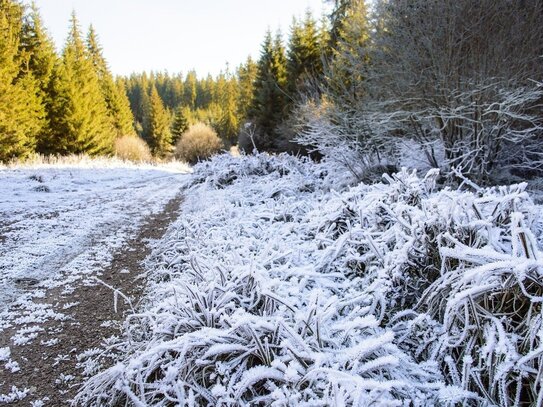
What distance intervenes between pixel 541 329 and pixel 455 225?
804mm

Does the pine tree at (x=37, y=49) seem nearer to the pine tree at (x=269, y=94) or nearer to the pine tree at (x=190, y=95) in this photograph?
the pine tree at (x=269, y=94)

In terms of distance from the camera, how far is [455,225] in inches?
82.0

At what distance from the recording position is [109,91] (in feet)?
115

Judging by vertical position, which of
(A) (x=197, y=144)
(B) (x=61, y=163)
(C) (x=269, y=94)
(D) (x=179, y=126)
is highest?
(D) (x=179, y=126)

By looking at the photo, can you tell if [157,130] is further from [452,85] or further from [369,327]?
[369,327]

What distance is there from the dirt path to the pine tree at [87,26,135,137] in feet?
114

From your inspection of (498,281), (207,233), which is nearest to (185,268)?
(207,233)

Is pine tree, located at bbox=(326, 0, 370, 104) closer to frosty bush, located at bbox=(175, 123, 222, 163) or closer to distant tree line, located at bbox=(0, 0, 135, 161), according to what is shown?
distant tree line, located at bbox=(0, 0, 135, 161)

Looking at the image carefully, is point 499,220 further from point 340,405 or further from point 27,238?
point 27,238

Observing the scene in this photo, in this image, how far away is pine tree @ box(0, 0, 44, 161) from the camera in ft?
56.8

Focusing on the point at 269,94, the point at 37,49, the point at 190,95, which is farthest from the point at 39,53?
the point at 190,95

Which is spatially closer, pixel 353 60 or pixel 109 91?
pixel 353 60

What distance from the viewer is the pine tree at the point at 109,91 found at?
1372 inches

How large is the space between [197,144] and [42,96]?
1390cm
